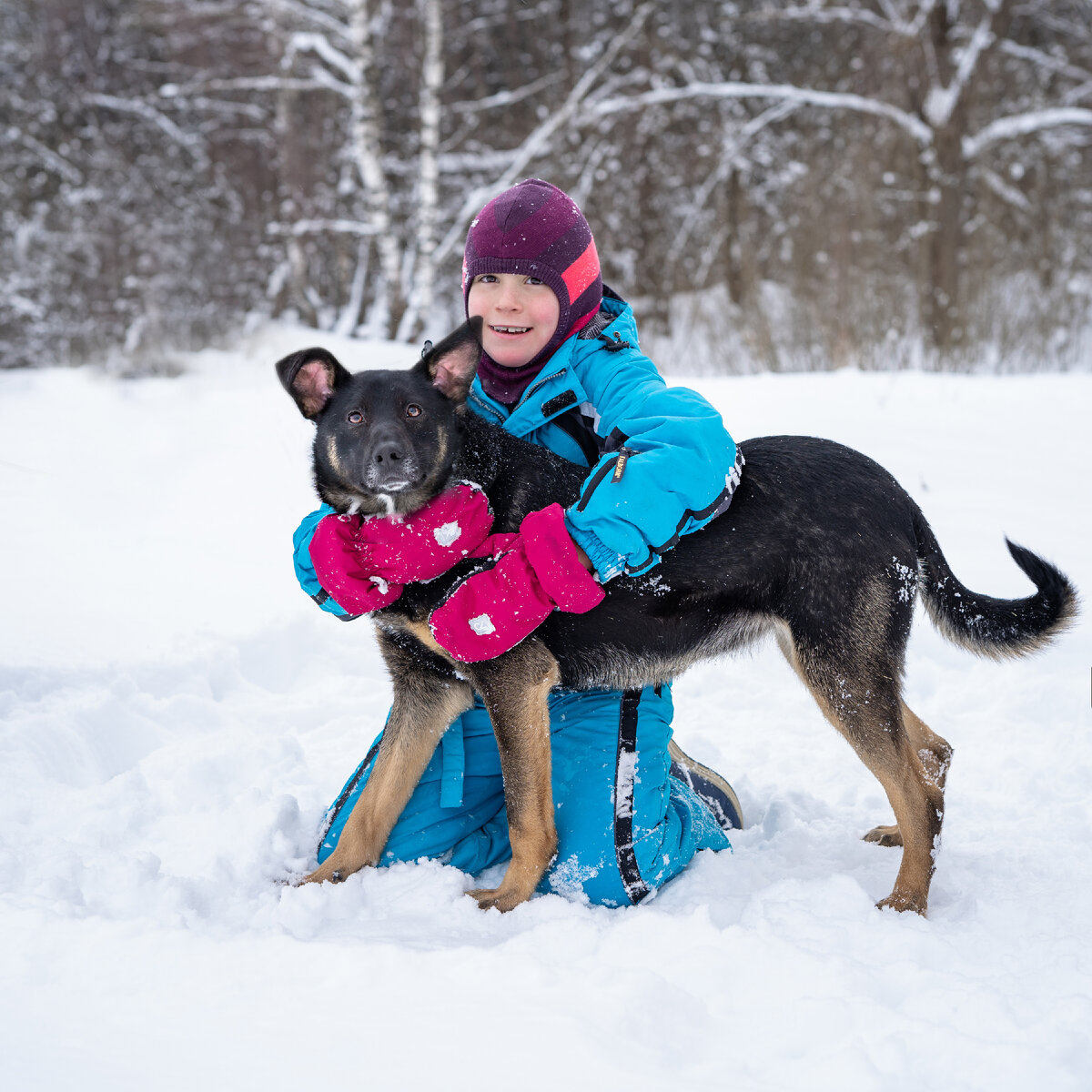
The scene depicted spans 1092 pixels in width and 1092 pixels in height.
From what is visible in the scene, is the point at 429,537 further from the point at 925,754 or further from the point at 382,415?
the point at 925,754

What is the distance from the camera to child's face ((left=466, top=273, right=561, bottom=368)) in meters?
2.91

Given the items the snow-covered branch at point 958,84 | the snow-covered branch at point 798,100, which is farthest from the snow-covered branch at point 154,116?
the snow-covered branch at point 958,84

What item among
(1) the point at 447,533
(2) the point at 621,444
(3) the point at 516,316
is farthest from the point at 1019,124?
(1) the point at 447,533

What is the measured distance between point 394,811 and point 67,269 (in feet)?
55.6

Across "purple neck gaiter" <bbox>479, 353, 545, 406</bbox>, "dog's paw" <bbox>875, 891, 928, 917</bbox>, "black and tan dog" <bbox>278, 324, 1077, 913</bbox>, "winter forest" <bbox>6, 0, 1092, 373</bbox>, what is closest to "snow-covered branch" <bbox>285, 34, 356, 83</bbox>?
"winter forest" <bbox>6, 0, 1092, 373</bbox>

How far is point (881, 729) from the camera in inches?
103

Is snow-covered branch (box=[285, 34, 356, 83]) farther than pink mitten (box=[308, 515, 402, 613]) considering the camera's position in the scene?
Yes

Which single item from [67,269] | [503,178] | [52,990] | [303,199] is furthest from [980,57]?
[67,269]

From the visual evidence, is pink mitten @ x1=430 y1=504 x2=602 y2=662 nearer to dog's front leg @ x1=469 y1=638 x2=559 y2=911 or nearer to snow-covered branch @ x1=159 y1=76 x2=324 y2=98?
dog's front leg @ x1=469 y1=638 x2=559 y2=911

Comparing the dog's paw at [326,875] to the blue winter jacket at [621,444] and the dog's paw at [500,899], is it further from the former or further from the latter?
the blue winter jacket at [621,444]

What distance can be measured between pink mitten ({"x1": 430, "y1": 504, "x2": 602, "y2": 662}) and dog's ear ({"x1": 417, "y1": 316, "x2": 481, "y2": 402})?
1.75 feet

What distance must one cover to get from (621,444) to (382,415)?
28.6 inches

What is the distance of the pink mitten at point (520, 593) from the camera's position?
241 cm

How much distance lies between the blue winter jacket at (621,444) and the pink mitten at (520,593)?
6 centimetres
